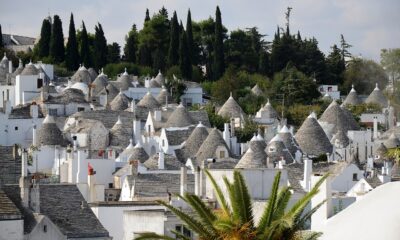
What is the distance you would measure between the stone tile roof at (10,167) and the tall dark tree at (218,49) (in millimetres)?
56274

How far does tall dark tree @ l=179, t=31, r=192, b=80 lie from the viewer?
3802 inches

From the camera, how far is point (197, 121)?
7706cm

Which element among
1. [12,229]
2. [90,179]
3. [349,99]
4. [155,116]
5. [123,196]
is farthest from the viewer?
[349,99]

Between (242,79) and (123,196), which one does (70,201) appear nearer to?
(123,196)

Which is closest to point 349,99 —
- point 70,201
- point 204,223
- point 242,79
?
point 242,79

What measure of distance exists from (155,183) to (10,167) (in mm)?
9777

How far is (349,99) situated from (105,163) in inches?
1526

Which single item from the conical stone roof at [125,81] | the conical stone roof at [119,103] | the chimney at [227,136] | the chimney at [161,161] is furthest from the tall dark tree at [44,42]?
the chimney at [161,161]

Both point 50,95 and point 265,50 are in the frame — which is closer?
point 50,95

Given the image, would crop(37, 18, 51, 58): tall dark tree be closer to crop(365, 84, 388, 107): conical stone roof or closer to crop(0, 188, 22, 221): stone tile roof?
crop(365, 84, 388, 107): conical stone roof

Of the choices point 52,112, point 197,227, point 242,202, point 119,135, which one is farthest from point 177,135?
point 197,227

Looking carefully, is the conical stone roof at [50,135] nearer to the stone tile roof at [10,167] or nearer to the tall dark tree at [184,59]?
the stone tile roof at [10,167]

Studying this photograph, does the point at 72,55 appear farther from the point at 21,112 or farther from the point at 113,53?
the point at 21,112

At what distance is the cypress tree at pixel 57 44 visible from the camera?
9344 centimetres
